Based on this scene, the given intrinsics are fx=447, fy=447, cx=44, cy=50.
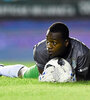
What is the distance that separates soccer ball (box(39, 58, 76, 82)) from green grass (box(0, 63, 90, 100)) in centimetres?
9

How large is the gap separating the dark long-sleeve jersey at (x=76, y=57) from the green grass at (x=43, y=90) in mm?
191

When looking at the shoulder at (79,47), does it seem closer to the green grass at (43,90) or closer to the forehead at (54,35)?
the forehead at (54,35)

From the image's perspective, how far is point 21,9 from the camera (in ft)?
51.5

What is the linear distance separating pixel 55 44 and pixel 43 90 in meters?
0.89

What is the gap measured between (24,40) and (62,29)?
9579 millimetres

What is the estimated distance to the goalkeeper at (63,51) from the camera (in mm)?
6457

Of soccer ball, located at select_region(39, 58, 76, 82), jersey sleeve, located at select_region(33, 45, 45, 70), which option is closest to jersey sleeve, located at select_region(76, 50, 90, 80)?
soccer ball, located at select_region(39, 58, 76, 82)

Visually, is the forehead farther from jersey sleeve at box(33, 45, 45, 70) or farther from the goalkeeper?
jersey sleeve at box(33, 45, 45, 70)

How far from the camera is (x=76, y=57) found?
656cm

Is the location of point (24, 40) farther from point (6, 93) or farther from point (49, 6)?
point (6, 93)

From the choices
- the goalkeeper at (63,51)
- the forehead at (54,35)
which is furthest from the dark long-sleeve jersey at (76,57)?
the forehead at (54,35)

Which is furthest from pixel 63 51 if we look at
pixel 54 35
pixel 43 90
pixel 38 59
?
pixel 43 90

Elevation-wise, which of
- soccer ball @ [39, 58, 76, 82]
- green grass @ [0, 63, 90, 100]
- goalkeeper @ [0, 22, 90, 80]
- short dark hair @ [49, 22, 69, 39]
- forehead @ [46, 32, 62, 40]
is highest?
short dark hair @ [49, 22, 69, 39]

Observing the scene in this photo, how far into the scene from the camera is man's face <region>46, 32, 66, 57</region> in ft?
21.1
